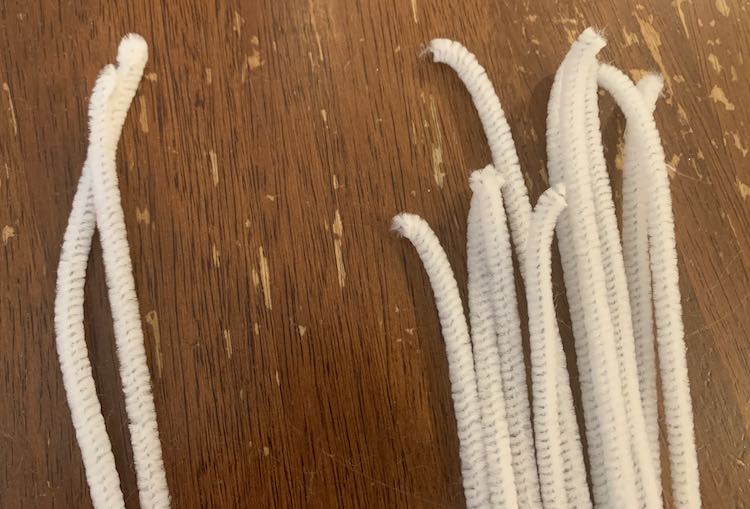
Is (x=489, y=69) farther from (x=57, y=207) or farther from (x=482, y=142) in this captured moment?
(x=57, y=207)

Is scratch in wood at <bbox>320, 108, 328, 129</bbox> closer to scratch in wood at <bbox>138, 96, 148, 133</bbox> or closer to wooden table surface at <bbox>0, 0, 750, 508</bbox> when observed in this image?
wooden table surface at <bbox>0, 0, 750, 508</bbox>

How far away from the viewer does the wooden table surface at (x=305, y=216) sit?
17.8 inches

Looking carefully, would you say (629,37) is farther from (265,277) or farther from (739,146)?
(265,277)

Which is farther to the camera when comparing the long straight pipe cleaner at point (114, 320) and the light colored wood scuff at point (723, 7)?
the light colored wood scuff at point (723, 7)

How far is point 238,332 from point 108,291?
82 millimetres

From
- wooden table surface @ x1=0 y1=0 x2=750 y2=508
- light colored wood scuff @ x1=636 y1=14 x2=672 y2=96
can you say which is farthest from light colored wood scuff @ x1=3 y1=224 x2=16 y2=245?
light colored wood scuff @ x1=636 y1=14 x2=672 y2=96

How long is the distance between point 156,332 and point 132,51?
0.18m

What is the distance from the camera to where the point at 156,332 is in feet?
1.51

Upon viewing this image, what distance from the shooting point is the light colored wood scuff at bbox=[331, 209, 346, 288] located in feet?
1.57

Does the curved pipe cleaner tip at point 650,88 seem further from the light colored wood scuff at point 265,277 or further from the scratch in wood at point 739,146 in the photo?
the light colored wood scuff at point 265,277

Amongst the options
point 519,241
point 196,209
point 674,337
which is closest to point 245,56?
point 196,209

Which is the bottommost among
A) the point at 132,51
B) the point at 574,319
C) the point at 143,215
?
the point at 574,319

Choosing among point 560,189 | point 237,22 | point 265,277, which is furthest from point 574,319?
point 237,22

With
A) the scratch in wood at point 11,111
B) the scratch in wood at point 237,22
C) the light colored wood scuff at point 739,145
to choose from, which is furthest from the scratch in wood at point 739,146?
the scratch in wood at point 11,111
